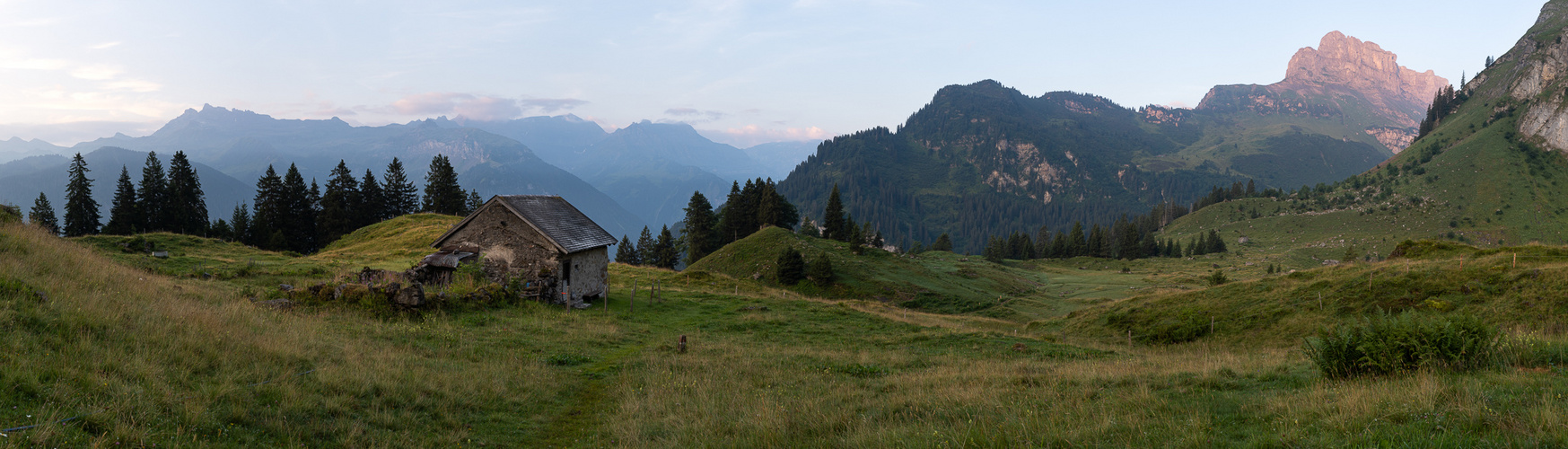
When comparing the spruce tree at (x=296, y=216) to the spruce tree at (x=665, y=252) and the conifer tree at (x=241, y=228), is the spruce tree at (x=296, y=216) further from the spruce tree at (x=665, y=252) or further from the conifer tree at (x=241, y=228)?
the spruce tree at (x=665, y=252)

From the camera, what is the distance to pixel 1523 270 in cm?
2188

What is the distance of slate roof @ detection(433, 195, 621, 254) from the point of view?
28.6 metres

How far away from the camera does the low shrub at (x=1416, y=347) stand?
871 cm

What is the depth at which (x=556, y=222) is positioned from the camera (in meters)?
30.5

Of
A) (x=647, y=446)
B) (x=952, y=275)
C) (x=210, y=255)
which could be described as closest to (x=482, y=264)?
(x=210, y=255)

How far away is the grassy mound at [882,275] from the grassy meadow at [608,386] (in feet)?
120

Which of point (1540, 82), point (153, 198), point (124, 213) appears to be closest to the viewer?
point (124, 213)

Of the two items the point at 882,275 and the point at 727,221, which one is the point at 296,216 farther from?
the point at 882,275

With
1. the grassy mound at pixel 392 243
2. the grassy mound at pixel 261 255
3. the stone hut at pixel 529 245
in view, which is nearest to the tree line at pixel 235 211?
the grassy mound at pixel 392 243

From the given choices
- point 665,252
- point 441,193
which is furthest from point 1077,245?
point 441,193

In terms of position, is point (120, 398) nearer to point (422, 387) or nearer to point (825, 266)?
point (422, 387)

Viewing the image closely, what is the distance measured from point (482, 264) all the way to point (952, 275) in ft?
184

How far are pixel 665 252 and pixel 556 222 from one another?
65.9 m

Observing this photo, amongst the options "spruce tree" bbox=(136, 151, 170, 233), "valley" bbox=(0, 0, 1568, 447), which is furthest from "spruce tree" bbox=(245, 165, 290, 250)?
"valley" bbox=(0, 0, 1568, 447)
